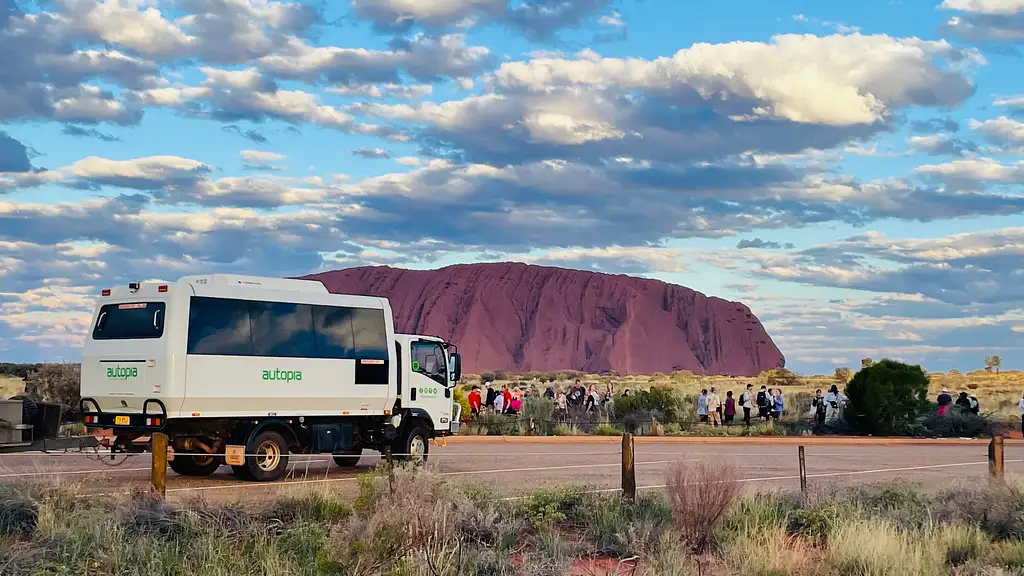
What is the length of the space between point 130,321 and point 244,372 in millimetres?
1960

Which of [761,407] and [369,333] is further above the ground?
[369,333]

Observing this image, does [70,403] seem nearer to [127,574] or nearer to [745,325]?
[127,574]

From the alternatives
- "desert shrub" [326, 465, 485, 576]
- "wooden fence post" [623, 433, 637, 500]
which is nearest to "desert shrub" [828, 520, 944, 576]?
"wooden fence post" [623, 433, 637, 500]

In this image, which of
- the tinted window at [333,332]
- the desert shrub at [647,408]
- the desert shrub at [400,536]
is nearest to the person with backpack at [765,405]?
the desert shrub at [647,408]

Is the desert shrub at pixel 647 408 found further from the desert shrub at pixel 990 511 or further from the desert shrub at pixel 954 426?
the desert shrub at pixel 990 511

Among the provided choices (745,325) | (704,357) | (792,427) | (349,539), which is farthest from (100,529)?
(745,325)

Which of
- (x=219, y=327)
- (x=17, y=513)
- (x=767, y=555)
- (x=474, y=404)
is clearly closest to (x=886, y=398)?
(x=474, y=404)

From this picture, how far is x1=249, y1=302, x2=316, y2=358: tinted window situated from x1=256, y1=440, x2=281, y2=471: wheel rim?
59.3 inches

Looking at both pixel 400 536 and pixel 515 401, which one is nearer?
pixel 400 536

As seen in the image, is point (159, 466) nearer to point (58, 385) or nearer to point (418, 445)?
point (418, 445)

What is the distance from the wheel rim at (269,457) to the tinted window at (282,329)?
1505mm

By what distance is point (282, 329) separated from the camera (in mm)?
18141

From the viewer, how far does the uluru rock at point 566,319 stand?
13312 cm

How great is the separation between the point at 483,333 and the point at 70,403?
341ft
